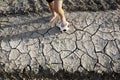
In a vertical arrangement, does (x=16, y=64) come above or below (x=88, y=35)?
below

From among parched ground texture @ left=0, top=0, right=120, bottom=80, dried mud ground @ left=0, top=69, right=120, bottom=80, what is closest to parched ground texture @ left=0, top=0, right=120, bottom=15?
parched ground texture @ left=0, top=0, right=120, bottom=80

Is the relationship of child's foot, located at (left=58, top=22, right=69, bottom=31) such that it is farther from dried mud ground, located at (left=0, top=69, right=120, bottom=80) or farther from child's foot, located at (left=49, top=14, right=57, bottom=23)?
dried mud ground, located at (left=0, top=69, right=120, bottom=80)

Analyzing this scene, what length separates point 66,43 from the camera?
3465 millimetres

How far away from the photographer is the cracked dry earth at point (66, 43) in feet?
10.9

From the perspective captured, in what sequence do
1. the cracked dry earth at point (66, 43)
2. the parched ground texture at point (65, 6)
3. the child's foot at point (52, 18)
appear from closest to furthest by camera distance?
the cracked dry earth at point (66, 43)
the child's foot at point (52, 18)
the parched ground texture at point (65, 6)

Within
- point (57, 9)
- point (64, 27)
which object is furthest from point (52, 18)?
point (57, 9)

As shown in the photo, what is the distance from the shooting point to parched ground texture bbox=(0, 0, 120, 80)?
3.30 metres

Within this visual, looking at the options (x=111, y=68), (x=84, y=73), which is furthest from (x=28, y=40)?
(x=111, y=68)

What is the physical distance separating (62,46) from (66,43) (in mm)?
66

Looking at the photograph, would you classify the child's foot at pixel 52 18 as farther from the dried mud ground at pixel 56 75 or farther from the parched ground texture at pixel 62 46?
the dried mud ground at pixel 56 75

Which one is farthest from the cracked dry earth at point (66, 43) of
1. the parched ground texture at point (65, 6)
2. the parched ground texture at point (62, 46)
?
the parched ground texture at point (65, 6)

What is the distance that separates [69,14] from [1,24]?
95cm

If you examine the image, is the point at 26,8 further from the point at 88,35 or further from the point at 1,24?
the point at 88,35

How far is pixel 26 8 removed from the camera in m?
3.88
